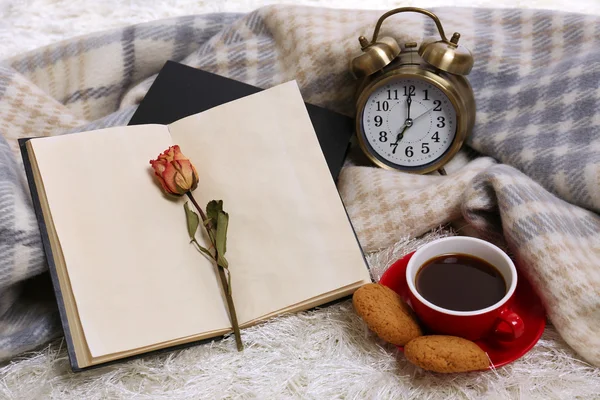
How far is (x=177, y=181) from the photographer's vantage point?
0.73 meters

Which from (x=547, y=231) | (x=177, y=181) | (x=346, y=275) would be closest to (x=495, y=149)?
(x=547, y=231)

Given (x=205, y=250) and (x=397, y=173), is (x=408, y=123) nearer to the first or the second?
(x=397, y=173)

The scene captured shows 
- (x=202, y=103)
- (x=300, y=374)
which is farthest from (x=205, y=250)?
(x=202, y=103)

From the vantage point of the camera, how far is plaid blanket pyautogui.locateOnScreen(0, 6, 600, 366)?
720 millimetres

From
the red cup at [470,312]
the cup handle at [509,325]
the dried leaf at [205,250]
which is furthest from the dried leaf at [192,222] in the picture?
the cup handle at [509,325]

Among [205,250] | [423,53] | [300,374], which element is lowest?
[300,374]

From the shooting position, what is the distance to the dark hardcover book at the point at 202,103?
90 cm

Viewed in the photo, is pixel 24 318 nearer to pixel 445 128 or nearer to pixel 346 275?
pixel 346 275

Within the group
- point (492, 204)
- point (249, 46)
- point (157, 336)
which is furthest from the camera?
point (249, 46)

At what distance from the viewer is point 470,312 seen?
0.63 m

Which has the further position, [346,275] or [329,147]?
[329,147]

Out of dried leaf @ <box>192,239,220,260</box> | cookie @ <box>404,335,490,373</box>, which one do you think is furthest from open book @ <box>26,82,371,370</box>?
cookie @ <box>404,335,490,373</box>

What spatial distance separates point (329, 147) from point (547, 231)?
0.32m

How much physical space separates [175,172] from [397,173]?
12.8 inches
